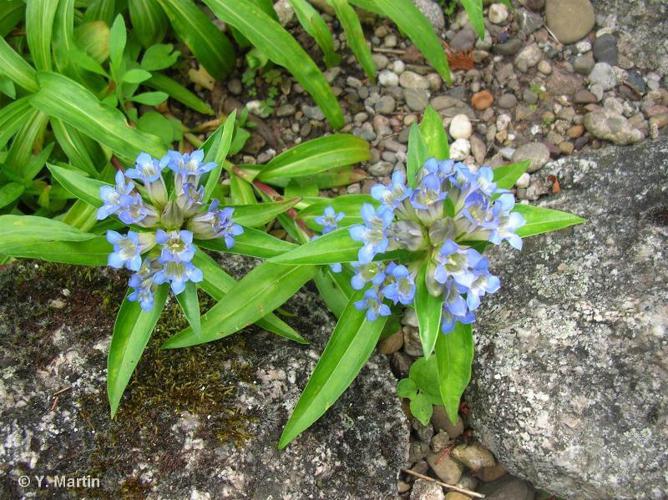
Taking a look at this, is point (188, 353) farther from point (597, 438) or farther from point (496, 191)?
point (597, 438)

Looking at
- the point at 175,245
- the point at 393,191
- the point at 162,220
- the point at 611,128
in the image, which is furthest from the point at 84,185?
the point at 611,128

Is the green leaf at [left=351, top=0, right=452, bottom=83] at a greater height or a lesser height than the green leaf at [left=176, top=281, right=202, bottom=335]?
greater

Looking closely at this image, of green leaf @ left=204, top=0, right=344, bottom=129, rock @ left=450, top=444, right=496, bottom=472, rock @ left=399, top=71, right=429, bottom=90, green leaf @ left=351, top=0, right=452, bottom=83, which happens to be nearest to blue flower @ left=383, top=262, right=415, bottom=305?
rock @ left=450, top=444, right=496, bottom=472

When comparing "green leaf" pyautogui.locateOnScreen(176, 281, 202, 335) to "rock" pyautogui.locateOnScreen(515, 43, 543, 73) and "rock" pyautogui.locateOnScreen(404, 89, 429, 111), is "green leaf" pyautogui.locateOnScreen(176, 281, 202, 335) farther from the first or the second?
"rock" pyautogui.locateOnScreen(515, 43, 543, 73)

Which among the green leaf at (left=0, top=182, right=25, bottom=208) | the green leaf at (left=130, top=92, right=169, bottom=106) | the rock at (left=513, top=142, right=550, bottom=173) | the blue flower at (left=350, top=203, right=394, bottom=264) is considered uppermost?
the blue flower at (left=350, top=203, right=394, bottom=264)

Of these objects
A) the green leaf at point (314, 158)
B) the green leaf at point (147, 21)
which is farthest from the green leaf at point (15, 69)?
the green leaf at point (314, 158)

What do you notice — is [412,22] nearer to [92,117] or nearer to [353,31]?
[353,31]

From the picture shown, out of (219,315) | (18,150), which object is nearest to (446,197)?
(219,315)

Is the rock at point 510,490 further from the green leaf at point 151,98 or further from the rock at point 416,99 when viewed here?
the green leaf at point 151,98
